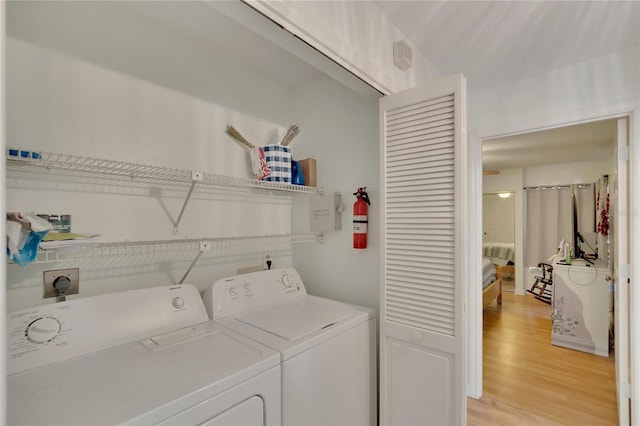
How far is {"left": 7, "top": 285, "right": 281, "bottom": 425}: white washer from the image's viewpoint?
89 centimetres

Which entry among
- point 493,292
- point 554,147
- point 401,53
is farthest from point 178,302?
point 554,147

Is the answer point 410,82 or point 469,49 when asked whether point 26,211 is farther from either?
point 469,49

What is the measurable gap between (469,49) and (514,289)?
567cm

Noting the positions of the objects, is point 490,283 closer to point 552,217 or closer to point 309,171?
point 552,217

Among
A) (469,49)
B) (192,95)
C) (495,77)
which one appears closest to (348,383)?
(192,95)

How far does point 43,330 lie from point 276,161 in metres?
1.36

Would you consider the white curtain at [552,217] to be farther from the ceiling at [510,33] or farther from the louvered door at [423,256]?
the louvered door at [423,256]

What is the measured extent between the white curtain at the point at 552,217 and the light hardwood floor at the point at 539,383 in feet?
7.78

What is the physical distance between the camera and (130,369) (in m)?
1.08

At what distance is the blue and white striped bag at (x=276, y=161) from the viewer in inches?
77.5

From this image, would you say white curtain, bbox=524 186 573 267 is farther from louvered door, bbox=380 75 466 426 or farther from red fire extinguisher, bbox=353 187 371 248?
louvered door, bbox=380 75 466 426

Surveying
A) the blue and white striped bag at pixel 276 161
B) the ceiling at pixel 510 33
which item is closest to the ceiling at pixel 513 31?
the ceiling at pixel 510 33

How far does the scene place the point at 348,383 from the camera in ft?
5.28

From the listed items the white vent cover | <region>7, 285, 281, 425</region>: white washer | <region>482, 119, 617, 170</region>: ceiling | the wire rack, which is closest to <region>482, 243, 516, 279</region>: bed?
<region>482, 119, 617, 170</region>: ceiling
